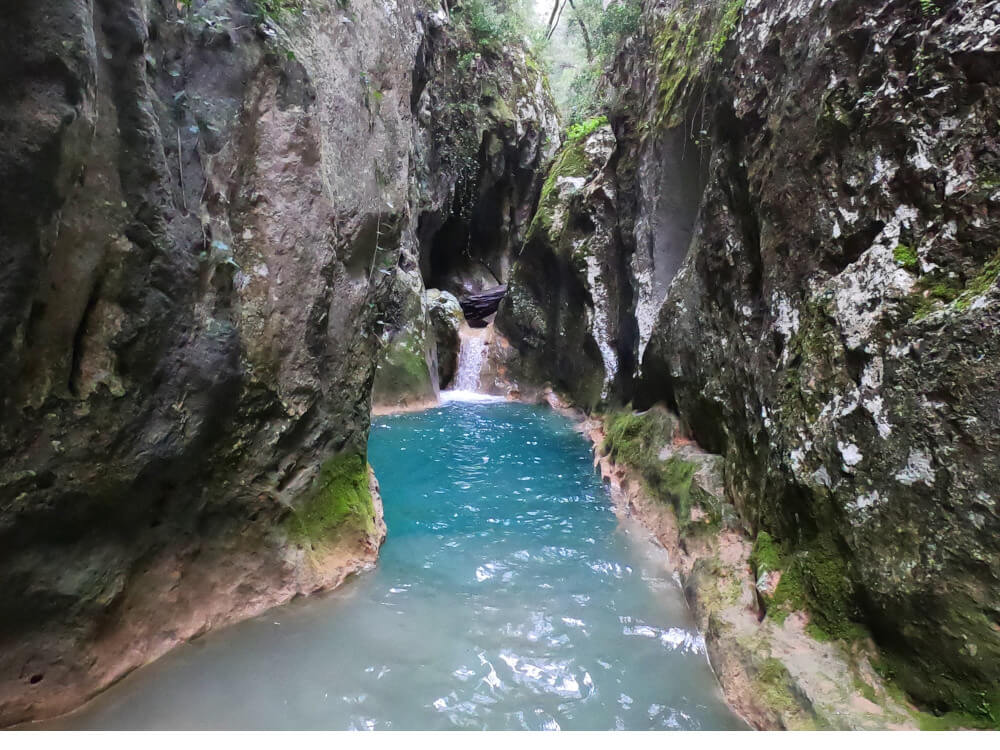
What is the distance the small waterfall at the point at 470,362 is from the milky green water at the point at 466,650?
10.6m

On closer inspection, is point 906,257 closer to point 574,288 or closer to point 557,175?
point 574,288

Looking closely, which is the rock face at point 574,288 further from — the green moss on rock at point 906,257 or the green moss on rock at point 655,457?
the green moss on rock at point 906,257

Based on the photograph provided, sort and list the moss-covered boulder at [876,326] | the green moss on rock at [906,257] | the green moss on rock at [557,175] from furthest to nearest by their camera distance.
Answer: the green moss on rock at [557,175], the green moss on rock at [906,257], the moss-covered boulder at [876,326]

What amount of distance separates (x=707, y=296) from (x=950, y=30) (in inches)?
139

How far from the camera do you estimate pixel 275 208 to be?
445 centimetres

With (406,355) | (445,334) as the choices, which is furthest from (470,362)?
(406,355)

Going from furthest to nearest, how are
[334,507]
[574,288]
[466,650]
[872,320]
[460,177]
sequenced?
[460,177] < [574,288] < [334,507] < [466,650] < [872,320]

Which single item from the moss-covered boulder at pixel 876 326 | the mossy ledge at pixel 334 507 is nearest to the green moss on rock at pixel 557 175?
the moss-covered boulder at pixel 876 326

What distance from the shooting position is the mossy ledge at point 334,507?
187 inches

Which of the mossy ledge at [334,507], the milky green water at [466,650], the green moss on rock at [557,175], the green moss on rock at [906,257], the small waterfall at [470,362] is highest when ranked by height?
the green moss on rock at [557,175]

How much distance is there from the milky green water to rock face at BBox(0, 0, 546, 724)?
0.32 metres

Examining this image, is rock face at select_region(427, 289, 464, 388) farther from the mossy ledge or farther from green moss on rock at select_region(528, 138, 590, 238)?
the mossy ledge

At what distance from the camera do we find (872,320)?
3619 millimetres

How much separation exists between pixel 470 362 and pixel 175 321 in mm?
14003
